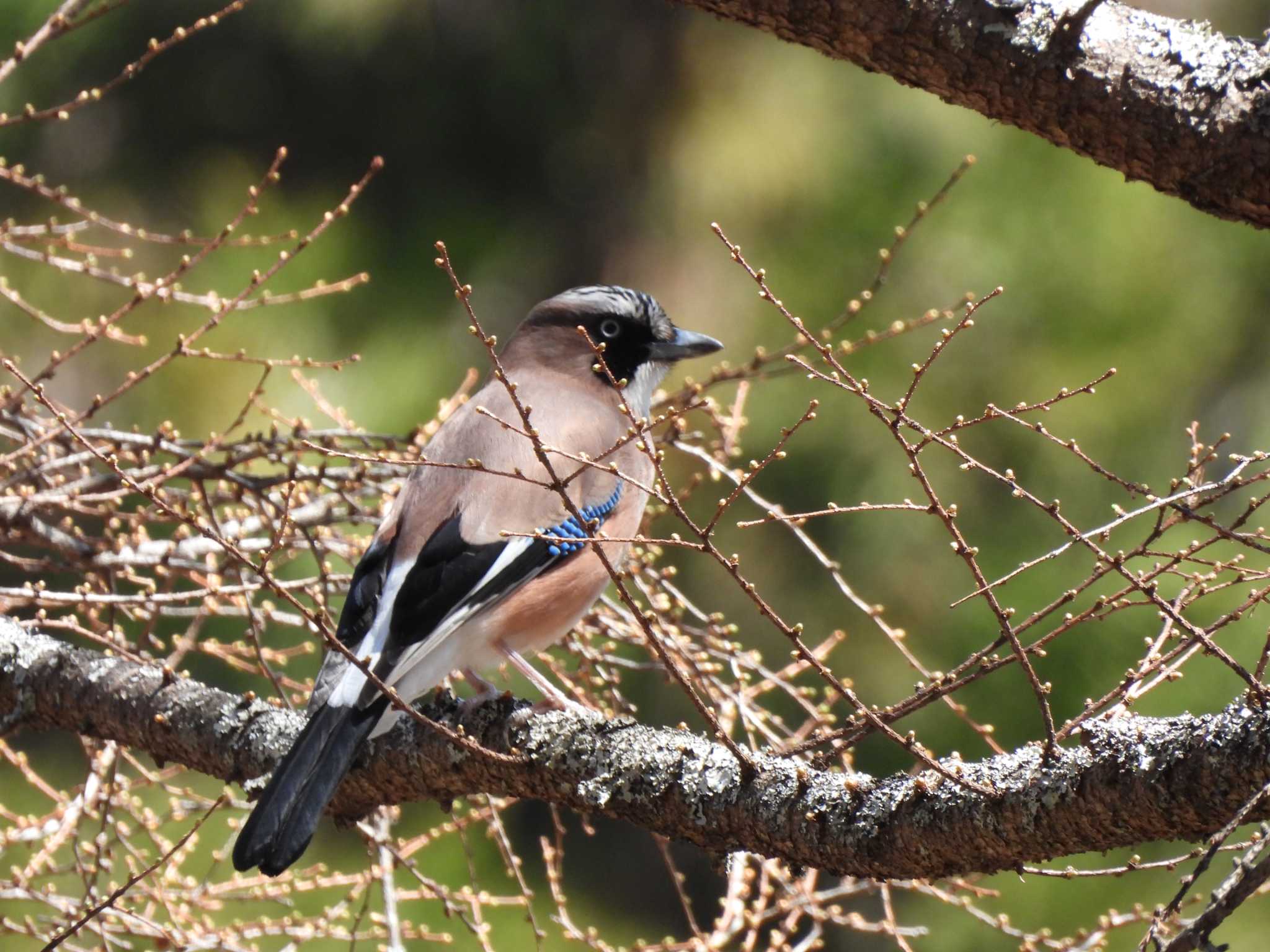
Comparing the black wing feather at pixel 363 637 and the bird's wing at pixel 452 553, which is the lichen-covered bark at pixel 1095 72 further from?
the bird's wing at pixel 452 553

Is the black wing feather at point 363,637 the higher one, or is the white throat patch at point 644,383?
the white throat patch at point 644,383

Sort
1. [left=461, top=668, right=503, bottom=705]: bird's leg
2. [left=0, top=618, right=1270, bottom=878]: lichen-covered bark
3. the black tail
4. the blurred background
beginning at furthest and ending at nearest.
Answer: the blurred background
[left=461, top=668, right=503, bottom=705]: bird's leg
the black tail
[left=0, top=618, right=1270, bottom=878]: lichen-covered bark

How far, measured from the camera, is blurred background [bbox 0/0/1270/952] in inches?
279

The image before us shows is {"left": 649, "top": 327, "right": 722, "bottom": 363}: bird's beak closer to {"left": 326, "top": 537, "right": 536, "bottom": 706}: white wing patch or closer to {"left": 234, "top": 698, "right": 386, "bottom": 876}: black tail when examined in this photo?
{"left": 326, "top": 537, "right": 536, "bottom": 706}: white wing patch

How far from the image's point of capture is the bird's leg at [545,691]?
2.78m

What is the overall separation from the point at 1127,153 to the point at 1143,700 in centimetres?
455

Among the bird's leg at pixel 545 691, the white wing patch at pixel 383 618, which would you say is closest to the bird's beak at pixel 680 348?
the bird's leg at pixel 545 691

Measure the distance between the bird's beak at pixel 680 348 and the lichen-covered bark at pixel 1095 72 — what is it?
2031 millimetres

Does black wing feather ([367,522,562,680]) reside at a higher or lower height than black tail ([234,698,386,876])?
higher

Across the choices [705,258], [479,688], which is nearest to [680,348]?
[479,688]

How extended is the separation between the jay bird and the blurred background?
3.14m

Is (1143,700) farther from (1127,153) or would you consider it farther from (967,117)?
(1127,153)

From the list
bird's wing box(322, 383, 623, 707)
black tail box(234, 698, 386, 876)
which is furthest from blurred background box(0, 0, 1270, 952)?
black tail box(234, 698, 386, 876)

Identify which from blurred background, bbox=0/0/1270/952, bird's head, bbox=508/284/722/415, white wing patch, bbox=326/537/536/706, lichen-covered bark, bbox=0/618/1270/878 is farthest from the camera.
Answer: blurred background, bbox=0/0/1270/952
